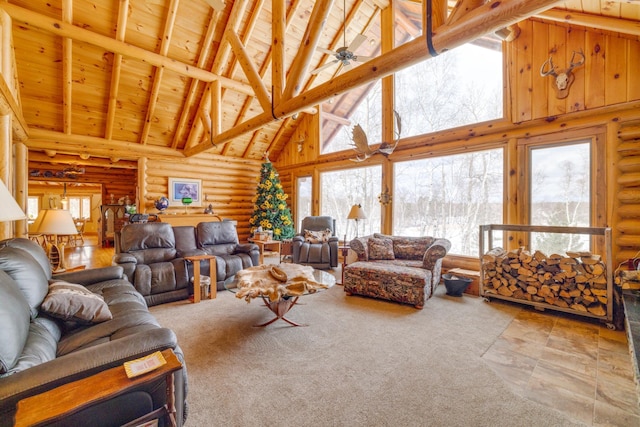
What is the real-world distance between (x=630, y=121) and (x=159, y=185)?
8.63 metres

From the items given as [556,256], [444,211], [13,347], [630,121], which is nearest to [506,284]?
[556,256]

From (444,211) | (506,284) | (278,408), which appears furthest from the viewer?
(444,211)

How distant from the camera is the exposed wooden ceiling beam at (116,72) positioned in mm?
4355

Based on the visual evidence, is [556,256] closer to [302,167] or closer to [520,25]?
[520,25]

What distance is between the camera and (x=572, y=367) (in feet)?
7.34

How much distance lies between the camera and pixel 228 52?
557 centimetres

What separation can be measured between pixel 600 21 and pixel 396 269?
3.55m

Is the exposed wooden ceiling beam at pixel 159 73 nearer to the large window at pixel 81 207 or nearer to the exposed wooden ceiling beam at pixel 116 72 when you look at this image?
the exposed wooden ceiling beam at pixel 116 72

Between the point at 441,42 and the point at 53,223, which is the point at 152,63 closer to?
the point at 53,223

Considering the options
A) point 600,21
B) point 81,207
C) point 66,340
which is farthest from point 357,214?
point 81,207

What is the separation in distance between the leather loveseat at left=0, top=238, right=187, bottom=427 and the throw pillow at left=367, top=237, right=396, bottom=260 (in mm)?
3201

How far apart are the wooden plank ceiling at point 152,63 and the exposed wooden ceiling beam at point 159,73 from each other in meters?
0.02

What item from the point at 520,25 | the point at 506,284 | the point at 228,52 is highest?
the point at 228,52

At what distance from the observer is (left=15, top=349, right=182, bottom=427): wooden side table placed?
895 mm
